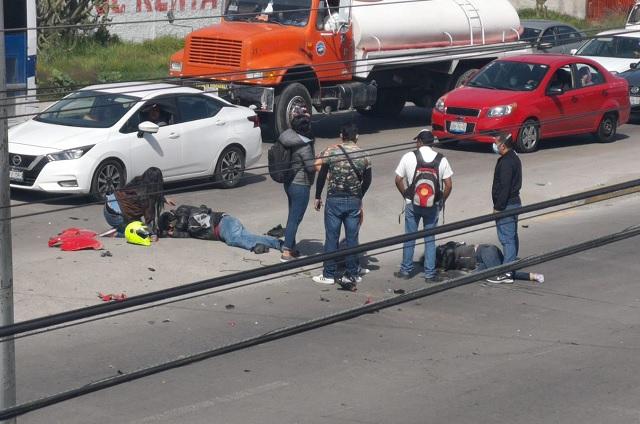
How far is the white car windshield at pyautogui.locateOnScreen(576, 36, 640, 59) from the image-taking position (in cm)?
2517

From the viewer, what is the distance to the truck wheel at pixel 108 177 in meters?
14.9

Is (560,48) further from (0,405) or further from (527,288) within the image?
(0,405)

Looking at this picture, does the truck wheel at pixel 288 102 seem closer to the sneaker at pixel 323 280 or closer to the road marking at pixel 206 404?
the sneaker at pixel 323 280

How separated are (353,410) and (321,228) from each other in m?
6.51

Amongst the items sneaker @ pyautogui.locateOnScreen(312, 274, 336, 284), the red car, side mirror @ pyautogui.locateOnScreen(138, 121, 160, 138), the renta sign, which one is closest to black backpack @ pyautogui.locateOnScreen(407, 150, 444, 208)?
sneaker @ pyautogui.locateOnScreen(312, 274, 336, 284)

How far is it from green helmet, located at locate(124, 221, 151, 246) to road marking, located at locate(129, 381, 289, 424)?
4.65 meters

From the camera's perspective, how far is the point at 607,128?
21609 mm

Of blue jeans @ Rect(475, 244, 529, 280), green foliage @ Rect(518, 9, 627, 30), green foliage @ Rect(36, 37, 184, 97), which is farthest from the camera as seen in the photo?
green foliage @ Rect(518, 9, 627, 30)

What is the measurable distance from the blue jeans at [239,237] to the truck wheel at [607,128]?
9825 millimetres

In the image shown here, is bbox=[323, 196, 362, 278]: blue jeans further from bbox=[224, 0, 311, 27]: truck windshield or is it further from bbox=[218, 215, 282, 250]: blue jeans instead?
bbox=[224, 0, 311, 27]: truck windshield

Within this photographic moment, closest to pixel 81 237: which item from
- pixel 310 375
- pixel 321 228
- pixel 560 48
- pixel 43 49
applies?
pixel 321 228

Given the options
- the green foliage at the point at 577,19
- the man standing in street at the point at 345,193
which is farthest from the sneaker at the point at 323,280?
the green foliage at the point at 577,19

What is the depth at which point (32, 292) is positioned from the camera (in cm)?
1149

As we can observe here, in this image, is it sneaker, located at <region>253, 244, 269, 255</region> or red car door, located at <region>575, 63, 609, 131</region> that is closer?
sneaker, located at <region>253, 244, 269, 255</region>
